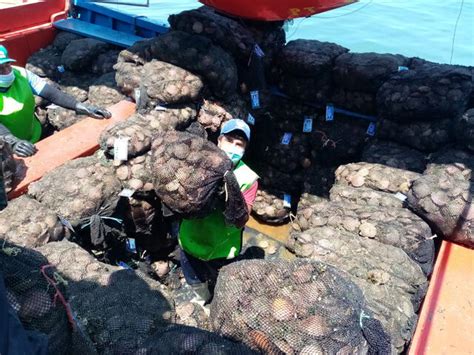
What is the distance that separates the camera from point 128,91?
165 inches

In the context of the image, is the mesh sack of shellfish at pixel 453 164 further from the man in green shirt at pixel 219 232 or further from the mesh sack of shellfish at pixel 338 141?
the man in green shirt at pixel 219 232

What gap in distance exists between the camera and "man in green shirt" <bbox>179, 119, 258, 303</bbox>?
288 centimetres

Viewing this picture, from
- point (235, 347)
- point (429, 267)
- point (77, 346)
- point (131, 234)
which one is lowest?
point (131, 234)

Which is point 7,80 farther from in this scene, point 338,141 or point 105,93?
point 338,141

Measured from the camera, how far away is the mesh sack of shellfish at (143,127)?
338 cm

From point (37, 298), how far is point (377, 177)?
125 inches

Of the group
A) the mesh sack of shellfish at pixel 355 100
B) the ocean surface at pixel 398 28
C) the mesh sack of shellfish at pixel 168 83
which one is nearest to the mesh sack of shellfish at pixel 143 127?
the mesh sack of shellfish at pixel 168 83

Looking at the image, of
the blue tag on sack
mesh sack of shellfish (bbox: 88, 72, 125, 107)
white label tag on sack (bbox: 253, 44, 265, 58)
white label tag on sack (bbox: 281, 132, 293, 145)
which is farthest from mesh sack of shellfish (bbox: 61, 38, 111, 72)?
the blue tag on sack

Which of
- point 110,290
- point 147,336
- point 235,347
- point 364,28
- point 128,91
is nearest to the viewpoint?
point 235,347

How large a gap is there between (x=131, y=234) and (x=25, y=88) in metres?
1.74

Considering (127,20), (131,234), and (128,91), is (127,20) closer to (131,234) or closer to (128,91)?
(128,91)

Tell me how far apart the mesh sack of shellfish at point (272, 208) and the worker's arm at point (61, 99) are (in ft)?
7.16

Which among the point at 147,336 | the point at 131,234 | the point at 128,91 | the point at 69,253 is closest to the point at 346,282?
the point at 147,336

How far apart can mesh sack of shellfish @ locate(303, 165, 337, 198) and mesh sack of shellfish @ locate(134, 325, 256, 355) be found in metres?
3.19
